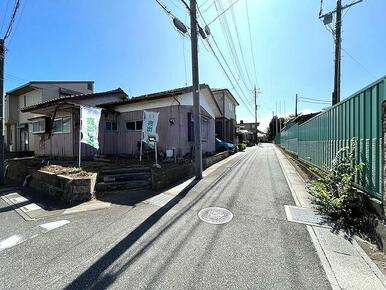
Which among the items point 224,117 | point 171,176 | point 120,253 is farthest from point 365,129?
point 224,117

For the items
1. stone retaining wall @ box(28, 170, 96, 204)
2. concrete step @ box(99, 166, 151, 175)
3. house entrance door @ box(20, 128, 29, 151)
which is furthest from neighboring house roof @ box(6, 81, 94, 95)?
concrete step @ box(99, 166, 151, 175)

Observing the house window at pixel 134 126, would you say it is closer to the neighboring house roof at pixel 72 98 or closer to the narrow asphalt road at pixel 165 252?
the neighboring house roof at pixel 72 98

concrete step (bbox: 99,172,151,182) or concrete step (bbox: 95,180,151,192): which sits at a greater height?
concrete step (bbox: 99,172,151,182)

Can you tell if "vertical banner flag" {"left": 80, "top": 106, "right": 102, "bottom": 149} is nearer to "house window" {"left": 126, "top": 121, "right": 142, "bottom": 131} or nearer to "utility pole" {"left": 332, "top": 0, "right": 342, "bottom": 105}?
"house window" {"left": 126, "top": 121, "right": 142, "bottom": 131}

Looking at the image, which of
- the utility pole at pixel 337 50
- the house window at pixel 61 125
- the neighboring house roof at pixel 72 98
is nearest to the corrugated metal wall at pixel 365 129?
the utility pole at pixel 337 50

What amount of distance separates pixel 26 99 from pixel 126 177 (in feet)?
69.2

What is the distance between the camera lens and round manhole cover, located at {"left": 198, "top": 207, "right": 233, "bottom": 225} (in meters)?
5.49

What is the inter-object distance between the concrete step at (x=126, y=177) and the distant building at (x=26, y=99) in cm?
1698

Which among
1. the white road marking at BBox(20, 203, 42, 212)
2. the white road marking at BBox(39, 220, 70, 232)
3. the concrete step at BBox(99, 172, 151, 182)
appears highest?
the concrete step at BBox(99, 172, 151, 182)

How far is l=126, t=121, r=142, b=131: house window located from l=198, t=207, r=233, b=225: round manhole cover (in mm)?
8442

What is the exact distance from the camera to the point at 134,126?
45.8 ft

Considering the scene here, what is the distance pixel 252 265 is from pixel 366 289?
1.34 metres

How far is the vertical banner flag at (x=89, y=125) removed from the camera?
31.4 feet

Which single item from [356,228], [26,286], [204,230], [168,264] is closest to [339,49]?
[356,228]
